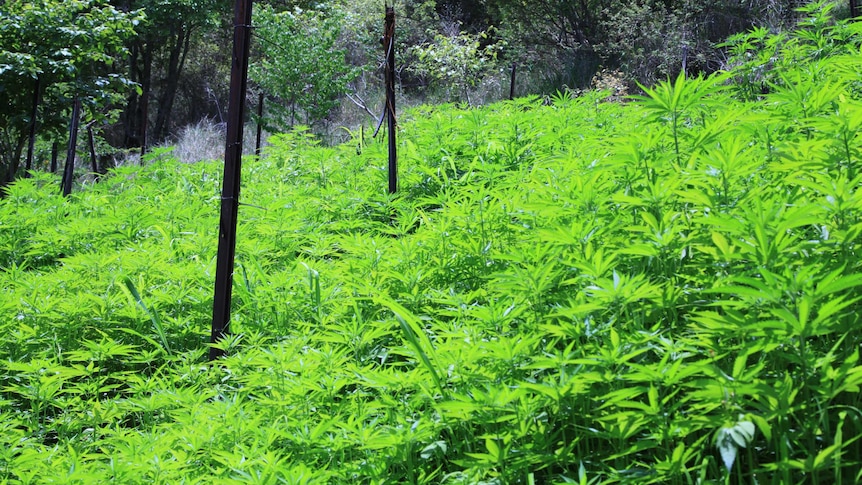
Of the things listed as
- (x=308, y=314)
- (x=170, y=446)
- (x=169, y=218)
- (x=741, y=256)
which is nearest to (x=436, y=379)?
(x=741, y=256)

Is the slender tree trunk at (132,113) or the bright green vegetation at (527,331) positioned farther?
the slender tree trunk at (132,113)

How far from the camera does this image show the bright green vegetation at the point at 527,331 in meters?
1.38

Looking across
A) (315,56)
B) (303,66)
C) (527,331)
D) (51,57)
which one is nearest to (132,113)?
(303,66)

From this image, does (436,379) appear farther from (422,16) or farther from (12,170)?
(422,16)

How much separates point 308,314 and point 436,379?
1110mm

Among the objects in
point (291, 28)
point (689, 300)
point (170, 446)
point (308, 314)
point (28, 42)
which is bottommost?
point (170, 446)

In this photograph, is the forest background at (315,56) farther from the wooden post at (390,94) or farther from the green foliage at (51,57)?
the wooden post at (390,94)

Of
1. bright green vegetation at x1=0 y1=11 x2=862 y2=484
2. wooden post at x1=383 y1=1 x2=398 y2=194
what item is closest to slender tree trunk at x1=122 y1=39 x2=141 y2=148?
bright green vegetation at x1=0 y1=11 x2=862 y2=484

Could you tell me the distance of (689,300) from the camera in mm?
1686

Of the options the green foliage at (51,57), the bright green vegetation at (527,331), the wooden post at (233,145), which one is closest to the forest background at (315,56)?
the green foliage at (51,57)

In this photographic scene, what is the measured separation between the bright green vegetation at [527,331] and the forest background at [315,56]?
3.96m

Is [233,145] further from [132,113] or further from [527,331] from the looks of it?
[132,113]

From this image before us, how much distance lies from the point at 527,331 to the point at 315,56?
30.9ft

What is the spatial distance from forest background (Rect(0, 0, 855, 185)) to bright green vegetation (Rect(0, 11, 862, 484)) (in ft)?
13.0
